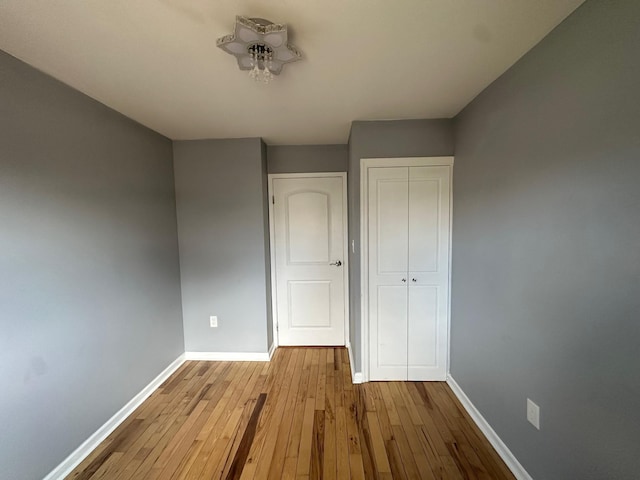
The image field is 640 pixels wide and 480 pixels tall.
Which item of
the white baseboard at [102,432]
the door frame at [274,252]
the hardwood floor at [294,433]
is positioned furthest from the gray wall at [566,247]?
the white baseboard at [102,432]

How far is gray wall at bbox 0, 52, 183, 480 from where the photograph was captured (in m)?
1.28

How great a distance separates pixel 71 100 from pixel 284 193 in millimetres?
1765

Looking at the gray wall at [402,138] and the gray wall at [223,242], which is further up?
the gray wall at [402,138]

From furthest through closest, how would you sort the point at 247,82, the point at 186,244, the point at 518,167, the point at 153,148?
the point at 186,244, the point at 153,148, the point at 247,82, the point at 518,167

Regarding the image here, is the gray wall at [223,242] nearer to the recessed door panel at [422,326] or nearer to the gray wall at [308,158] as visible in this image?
the gray wall at [308,158]

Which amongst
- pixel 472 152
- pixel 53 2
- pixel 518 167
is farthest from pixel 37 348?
pixel 472 152

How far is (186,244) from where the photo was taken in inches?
105

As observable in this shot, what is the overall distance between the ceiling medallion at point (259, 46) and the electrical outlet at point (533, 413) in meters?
2.15

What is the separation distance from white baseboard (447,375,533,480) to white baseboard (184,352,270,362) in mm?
1796

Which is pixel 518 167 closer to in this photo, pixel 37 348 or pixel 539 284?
pixel 539 284

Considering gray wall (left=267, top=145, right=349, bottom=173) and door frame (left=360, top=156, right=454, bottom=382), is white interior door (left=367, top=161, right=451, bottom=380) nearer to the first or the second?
door frame (left=360, top=156, right=454, bottom=382)

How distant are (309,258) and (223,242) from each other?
0.93 metres

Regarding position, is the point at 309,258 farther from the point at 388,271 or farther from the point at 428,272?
the point at 428,272

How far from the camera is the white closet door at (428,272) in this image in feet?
7.19
